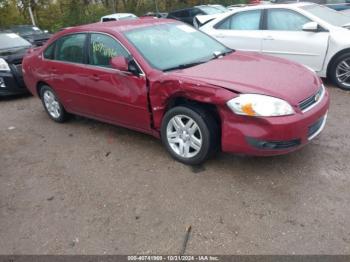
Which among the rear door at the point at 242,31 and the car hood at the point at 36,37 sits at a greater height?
the rear door at the point at 242,31

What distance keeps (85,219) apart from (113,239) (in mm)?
424

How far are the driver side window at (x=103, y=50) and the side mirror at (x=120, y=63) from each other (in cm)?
10

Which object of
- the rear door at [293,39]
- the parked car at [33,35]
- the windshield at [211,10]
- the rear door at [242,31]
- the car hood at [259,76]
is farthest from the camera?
the windshield at [211,10]

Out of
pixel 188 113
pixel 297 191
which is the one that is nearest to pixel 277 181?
pixel 297 191

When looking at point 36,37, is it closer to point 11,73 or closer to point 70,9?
point 11,73

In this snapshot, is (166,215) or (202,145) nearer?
(166,215)

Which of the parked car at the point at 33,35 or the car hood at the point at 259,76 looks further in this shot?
the parked car at the point at 33,35

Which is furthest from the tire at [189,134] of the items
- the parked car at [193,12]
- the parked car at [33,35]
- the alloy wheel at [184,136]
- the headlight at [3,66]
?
the parked car at [193,12]

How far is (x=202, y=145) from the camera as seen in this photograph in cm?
361

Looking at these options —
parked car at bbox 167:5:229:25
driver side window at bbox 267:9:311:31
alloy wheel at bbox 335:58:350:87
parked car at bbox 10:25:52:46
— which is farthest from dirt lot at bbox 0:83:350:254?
parked car at bbox 167:5:229:25

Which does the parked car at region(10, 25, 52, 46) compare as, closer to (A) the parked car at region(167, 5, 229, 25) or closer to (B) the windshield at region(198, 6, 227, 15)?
(A) the parked car at region(167, 5, 229, 25)

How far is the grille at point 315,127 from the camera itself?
3.40 m

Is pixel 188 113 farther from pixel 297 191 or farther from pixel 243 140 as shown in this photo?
pixel 297 191

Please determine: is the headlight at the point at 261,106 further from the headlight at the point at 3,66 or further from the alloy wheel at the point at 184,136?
the headlight at the point at 3,66
